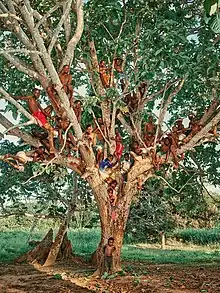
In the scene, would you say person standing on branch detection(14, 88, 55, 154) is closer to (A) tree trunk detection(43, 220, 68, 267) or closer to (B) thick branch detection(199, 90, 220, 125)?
(B) thick branch detection(199, 90, 220, 125)

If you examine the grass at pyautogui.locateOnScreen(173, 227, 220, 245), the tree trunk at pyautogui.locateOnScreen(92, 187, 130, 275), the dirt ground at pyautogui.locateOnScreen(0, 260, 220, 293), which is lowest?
the dirt ground at pyautogui.locateOnScreen(0, 260, 220, 293)

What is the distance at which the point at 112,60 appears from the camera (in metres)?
10.1

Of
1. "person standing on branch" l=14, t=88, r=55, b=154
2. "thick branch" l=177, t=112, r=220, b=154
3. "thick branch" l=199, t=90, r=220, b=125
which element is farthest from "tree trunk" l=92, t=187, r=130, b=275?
"thick branch" l=199, t=90, r=220, b=125

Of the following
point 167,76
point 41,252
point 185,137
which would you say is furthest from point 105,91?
point 41,252

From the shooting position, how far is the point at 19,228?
35.1 meters

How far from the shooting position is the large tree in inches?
336

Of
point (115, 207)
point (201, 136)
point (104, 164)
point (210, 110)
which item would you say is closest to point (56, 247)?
point (115, 207)

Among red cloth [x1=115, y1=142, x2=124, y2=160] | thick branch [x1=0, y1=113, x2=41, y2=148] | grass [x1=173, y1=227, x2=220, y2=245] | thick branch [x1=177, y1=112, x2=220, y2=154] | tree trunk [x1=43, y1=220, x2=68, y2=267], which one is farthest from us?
grass [x1=173, y1=227, x2=220, y2=245]

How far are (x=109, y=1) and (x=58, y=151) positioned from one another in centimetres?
338

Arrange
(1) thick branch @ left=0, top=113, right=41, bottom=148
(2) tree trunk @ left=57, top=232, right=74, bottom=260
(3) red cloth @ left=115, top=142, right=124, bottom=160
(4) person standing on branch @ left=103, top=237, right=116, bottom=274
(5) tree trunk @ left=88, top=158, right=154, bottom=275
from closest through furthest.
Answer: (1) thick branch @ left=0, top=113, right=41, bottom=148 < (4) person standing on branch @ left=103, top=237, right=116, bottom=274 < (5) tree trunk @ left=88, top=158, right=154, bottom=275 < (3) red cloth @ left=115, top=142, right=124, bottom=160 < (2) tree trunk @ left=57, top=232, right=74, bottom=260

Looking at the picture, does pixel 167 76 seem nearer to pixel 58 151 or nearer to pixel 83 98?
pixel 83 98

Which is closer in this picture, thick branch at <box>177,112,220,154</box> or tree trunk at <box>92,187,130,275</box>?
thick branch at <box>177,112,220,154</box>

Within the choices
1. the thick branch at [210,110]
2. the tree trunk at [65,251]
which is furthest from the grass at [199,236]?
the thick branch at [210,110]

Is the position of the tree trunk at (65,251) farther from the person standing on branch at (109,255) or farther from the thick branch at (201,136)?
the thick branch at (201,136)
